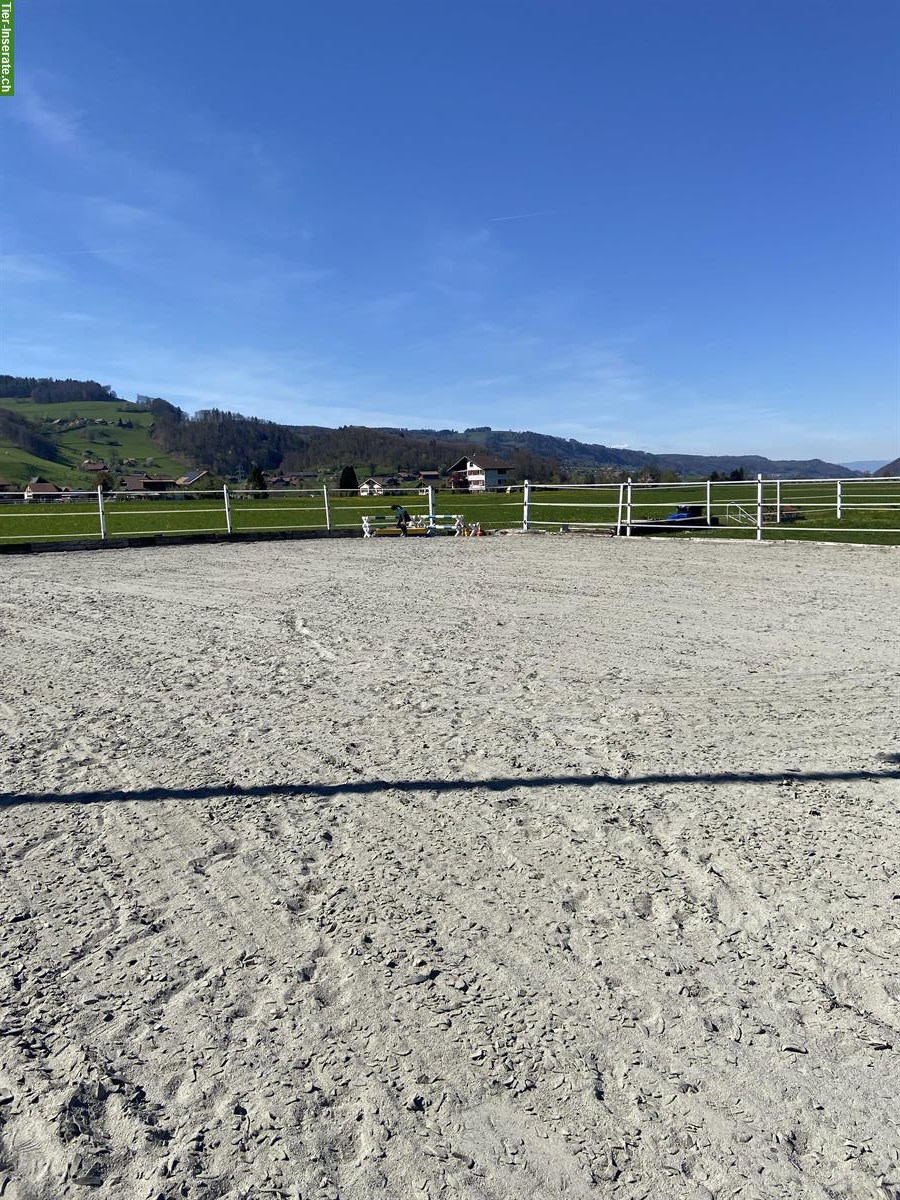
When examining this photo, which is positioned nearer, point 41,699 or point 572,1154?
point 572,1154

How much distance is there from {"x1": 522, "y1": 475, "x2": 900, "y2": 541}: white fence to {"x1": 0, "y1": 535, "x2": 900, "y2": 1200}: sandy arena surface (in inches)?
232

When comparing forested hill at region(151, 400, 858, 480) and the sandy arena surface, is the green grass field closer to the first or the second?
the sandy arena surface

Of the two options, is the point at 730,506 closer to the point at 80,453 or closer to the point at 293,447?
the point at 293,447

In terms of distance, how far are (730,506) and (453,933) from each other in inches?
1256

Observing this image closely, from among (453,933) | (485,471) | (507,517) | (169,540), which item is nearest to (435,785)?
(453,933)

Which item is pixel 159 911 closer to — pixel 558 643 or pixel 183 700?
pixel 183 700

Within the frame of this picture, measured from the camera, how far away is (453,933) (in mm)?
2322

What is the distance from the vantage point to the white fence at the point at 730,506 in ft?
50.0

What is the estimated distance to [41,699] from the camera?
15.9 feet

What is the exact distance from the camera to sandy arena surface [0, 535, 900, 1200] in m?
1.60

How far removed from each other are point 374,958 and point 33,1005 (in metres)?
0.94

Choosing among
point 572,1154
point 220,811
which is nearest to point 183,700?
point 220,811

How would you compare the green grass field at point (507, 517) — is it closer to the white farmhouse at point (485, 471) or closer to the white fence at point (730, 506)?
the white fence at point (730, 506)

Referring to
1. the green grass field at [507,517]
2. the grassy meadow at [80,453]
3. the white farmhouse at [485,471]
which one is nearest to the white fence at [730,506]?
the green grass field at [507,517]
